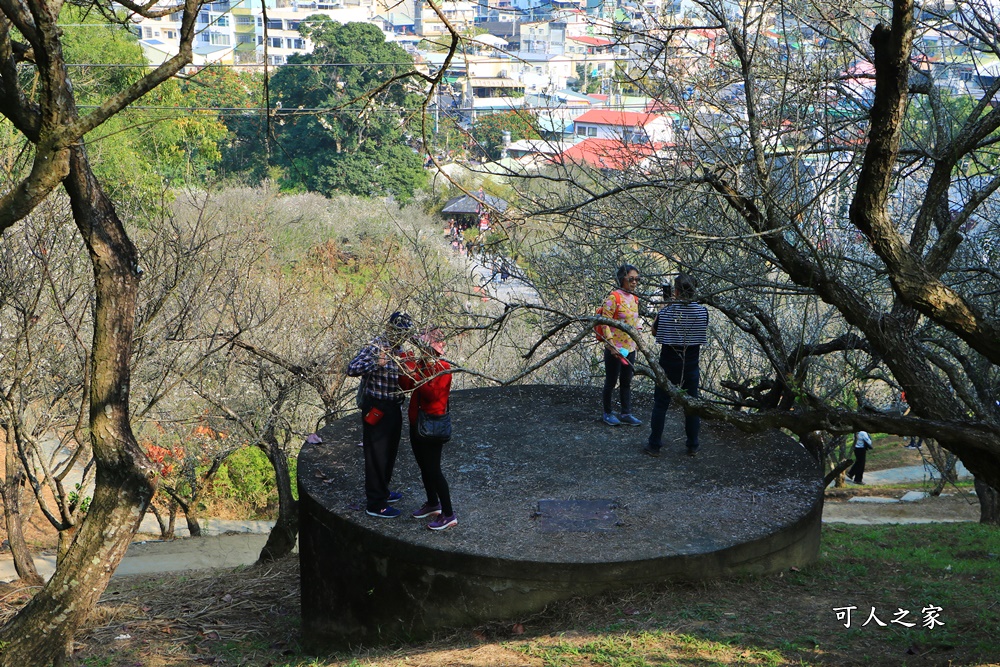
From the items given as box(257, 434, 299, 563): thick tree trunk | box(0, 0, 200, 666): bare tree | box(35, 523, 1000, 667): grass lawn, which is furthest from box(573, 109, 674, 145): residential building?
box(257, 434, 299, 563): thick tree trunk

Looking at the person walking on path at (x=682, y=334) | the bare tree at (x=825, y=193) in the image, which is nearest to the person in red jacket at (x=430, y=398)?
the bare tree at (x=825, y=193)

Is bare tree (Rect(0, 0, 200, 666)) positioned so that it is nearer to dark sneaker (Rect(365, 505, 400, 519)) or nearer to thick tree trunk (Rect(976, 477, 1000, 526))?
dark sneaker (Rect(365, 505, 400, 519))

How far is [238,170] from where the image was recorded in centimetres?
3803

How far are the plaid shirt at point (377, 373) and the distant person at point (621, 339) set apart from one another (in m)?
1.79

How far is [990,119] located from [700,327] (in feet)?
8.69

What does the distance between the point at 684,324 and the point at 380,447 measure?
2.65m

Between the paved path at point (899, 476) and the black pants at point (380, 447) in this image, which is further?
the paved path at point (899, 476)

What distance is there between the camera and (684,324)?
7445 millimetres

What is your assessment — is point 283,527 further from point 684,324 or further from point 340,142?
point 340,142

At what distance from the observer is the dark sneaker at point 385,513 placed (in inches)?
261

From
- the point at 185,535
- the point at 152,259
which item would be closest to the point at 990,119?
the point at 152,259

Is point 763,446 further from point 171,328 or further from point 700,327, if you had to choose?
point 171,328

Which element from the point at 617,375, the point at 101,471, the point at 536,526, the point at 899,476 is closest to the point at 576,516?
the point at 536,526

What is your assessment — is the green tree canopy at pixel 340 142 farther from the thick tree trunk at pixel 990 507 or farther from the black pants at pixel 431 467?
the black pants at pixel 431 467
